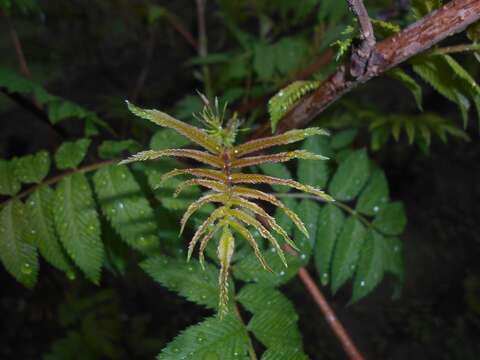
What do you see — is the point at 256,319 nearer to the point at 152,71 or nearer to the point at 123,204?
the point at 123,204

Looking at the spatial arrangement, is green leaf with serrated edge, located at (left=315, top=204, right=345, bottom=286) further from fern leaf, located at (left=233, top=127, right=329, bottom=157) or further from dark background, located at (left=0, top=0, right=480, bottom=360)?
dark background, located at (left=0, top=0, right=480, bottom=360)

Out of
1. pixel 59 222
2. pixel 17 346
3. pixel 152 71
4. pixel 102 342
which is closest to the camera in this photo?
pixel 59 222

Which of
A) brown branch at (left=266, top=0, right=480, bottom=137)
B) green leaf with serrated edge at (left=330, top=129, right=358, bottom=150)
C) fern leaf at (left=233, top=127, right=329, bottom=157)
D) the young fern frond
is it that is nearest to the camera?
the young fern frond

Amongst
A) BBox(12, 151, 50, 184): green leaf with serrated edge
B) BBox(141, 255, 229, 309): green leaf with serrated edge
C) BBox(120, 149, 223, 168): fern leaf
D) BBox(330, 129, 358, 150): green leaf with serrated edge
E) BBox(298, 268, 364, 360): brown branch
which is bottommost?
BBox(298, 268, 364, 360): brown branch

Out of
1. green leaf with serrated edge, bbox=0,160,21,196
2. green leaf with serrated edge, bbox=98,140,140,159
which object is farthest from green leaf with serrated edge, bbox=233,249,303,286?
green leaf with serrated edge, bbox=0,160,21,196

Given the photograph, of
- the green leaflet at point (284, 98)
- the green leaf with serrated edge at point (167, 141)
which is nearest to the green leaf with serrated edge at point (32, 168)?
the green leaf with serrated edge at point (167, 141)

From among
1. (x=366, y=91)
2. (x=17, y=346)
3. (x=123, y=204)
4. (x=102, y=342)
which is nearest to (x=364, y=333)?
(x=102, y=342)

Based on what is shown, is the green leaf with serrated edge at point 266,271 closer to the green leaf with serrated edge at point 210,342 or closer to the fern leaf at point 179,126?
the green leaf with serrated edge at point 210,342
